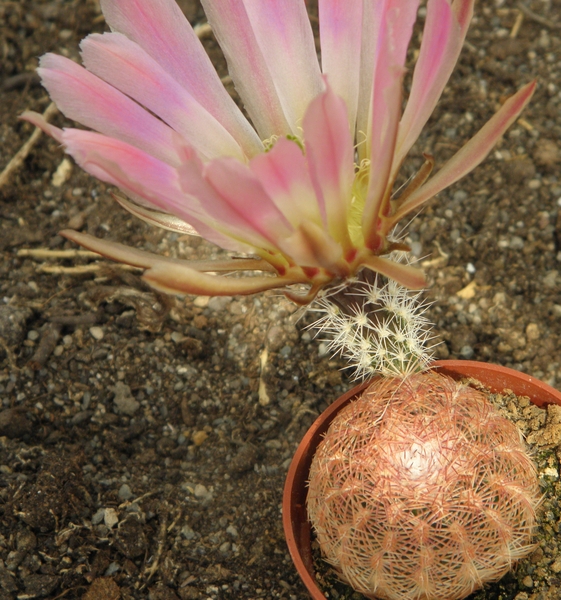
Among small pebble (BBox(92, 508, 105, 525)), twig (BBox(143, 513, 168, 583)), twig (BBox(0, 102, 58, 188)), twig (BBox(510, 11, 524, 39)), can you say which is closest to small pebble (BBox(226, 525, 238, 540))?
twig (BBox(143, 513, 168, 583))

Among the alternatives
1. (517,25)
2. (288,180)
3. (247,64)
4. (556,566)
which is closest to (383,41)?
(288,180)

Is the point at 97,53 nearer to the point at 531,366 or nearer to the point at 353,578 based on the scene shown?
the point at 353,578

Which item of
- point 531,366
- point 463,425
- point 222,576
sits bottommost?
point 531,366

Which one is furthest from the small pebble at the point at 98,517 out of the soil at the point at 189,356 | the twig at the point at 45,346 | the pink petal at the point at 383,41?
the pink petal at the point at 383,41

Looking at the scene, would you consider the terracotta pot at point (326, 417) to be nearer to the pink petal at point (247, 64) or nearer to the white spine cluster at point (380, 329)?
the white spine cluster at point (380, 329)

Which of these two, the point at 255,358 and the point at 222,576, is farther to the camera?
the point at 255,358

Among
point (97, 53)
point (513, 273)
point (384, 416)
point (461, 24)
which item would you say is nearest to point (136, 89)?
point (97, 53)

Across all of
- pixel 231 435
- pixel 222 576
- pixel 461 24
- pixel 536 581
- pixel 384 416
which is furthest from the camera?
pixel 231 435
